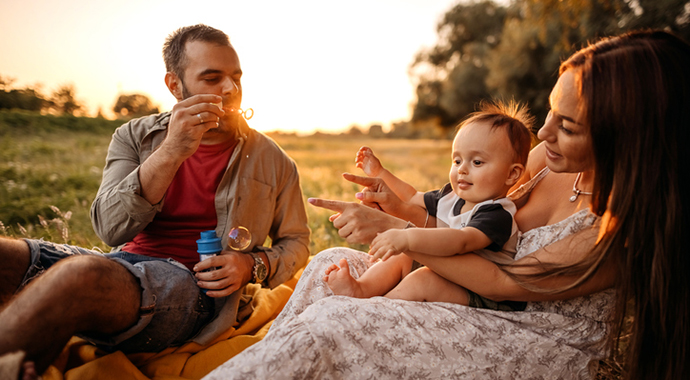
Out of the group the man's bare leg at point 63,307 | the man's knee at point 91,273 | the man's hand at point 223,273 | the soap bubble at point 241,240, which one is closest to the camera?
the man's bare leg at point 63,307

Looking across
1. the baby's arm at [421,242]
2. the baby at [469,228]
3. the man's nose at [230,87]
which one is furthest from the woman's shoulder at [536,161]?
the man's nose at [230,87]

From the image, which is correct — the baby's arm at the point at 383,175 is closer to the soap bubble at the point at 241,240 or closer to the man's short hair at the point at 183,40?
the soap bubble at the point at 241,240

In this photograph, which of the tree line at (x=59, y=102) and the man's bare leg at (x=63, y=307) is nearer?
the man's bare leg at (x=63, y=307)

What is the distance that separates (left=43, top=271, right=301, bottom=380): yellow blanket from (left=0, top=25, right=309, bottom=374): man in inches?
2.6

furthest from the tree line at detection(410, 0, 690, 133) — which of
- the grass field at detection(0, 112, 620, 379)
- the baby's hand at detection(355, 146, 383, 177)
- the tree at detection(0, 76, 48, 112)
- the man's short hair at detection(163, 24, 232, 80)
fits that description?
the tree at detection(0, 76, 48, 112)

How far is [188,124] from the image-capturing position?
230 centimetres

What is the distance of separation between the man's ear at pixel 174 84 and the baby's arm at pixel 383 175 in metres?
1.21

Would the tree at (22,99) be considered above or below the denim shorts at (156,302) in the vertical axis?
above

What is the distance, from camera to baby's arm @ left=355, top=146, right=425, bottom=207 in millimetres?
2771

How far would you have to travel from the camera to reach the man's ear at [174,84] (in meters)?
2.88

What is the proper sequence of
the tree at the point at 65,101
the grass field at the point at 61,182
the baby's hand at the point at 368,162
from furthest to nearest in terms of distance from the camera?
1. the tree at the point at 65,101
2. the grass field at the point at 61,182
3. the baby's hand at the point at 368,162

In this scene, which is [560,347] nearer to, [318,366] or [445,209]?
[445,209]

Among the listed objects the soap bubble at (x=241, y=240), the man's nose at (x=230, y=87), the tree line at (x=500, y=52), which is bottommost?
the soap bubble at (x=241, y=240)

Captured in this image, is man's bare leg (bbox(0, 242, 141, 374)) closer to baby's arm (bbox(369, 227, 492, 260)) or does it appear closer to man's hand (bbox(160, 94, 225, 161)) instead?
man's hand (bbox(160, 94, 225, 161))
